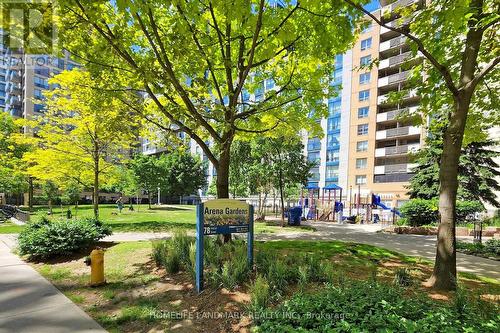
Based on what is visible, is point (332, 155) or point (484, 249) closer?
point (484, 249)

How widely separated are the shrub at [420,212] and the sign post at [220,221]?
1717 centimetres

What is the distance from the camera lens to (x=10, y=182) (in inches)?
1401

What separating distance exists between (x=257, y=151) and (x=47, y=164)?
13351 millimetres

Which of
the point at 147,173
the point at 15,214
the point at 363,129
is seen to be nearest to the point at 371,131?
the point at 363,129

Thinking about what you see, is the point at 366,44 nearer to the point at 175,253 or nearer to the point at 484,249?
the point at 484,249

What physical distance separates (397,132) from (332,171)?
528 inches

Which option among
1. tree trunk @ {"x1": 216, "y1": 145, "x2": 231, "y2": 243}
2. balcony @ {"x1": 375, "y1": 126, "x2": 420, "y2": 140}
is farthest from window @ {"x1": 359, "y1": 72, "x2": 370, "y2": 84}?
tree trunk @ {"x1": 216, "y1": 145, "x2": 231, "y2": 243}

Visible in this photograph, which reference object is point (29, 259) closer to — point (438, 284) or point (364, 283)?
point (364, 283)

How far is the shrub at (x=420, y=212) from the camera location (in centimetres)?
2002

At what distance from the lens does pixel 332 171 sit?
5444cm

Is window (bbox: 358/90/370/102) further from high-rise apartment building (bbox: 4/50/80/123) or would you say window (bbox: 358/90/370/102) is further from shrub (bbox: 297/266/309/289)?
high-rise apartment building (bbox: 4/50/80/123)

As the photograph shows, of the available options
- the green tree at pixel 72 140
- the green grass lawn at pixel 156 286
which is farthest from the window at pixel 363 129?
the green grass lawn at pixel 156 286

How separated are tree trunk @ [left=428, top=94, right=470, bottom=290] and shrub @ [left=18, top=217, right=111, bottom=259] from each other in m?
9.93

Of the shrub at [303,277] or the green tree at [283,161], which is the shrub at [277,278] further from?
the green tree at [283,161]
